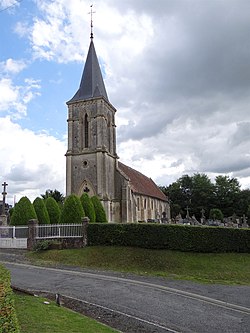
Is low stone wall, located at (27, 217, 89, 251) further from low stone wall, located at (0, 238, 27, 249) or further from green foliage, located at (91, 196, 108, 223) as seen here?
green foliage, located at (91, 196, 108, 223)

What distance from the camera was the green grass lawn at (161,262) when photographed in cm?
1546

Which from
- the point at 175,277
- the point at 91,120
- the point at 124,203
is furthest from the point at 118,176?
the point at 175,277

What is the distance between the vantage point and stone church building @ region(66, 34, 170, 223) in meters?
37.3

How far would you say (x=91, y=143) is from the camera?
38594 mm

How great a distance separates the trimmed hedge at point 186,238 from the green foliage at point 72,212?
15.4 feet

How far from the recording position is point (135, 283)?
13.3 meters

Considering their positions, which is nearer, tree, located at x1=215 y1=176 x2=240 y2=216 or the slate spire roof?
the slate spire roof

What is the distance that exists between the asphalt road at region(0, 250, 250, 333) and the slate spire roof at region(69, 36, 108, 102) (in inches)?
1097

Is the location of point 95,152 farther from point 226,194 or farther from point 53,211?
point 226,194

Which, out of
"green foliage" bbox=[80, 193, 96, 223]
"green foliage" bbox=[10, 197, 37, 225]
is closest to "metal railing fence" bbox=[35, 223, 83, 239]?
"green foliage" bbox=[10, 197, 37, 225]

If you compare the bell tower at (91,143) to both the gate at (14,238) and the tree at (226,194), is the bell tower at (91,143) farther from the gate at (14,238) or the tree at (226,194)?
the tree at (226,194)

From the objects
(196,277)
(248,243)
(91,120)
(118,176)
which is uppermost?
(91,120)

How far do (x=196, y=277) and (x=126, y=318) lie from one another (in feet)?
24.3

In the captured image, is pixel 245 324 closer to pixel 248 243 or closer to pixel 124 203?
pixel 248 243
